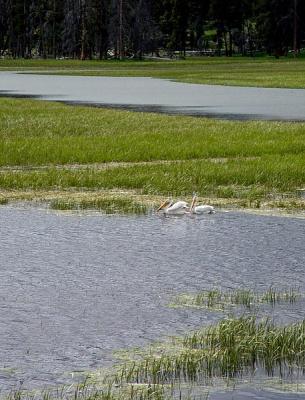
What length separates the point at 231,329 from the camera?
8.72 m

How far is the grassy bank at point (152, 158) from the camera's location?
57.1 feet

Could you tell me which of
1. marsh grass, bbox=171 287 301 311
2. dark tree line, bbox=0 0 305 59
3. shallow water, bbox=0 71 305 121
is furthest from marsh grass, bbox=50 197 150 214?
dark tree line, bbox=0 0 305 59

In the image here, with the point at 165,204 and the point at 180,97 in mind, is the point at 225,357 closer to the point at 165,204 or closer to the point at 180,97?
the point at 165,204

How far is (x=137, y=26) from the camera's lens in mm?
121062

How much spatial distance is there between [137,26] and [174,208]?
353 ft

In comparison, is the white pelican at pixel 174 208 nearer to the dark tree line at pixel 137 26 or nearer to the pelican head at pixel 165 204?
the pelican head at pixel 165 204

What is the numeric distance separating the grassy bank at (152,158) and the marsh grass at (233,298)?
566 centimetres

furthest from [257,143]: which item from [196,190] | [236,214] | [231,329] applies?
[231,329]

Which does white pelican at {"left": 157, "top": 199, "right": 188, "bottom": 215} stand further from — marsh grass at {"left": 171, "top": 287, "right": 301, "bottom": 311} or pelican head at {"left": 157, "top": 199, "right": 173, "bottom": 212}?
marsh grass at {"left": 171, "top": 287, "right": 301, "bottom": 311}

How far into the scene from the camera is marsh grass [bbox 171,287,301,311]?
1001cm

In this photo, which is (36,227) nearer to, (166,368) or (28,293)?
(28,293)

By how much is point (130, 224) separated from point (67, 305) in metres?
4.63

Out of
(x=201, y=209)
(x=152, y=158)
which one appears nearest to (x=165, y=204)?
(x=201, y=209)

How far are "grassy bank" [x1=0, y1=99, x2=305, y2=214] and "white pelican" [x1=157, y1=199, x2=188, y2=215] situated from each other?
94 centimetres
